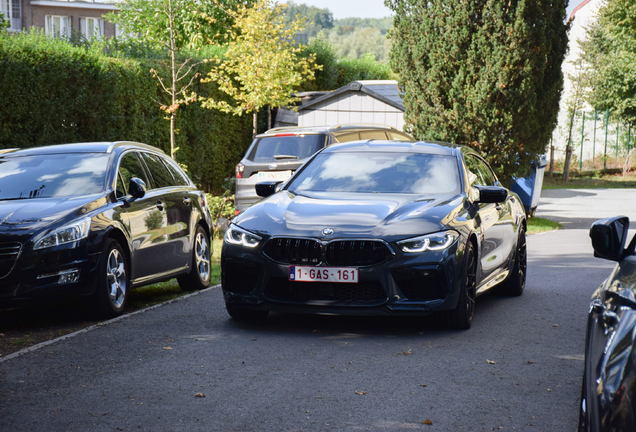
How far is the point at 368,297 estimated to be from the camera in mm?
6555

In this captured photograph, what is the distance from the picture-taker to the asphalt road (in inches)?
177

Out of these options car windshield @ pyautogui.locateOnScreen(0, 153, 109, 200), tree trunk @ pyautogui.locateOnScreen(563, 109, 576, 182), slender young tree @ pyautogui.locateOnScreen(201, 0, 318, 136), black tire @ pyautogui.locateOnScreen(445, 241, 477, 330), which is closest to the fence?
tree trunk @ pyautogui.locateOnScreen(563, 109, 576, 182)

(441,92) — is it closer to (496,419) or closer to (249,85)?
(249,85)

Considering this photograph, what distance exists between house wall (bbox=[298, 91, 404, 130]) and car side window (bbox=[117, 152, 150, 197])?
14.2 m

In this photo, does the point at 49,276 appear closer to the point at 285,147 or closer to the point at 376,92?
the point at 285,147

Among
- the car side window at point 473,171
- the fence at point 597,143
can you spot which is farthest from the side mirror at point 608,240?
the fence at point 597,143

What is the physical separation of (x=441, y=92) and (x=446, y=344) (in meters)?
12.2

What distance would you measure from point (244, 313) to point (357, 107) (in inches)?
646

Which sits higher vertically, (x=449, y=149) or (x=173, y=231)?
(x=449, y=149)

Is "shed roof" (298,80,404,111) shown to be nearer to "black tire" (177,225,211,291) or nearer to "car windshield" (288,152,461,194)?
"black tire" (177,225,211,291)

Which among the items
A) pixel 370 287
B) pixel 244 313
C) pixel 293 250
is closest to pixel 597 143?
pixel 244 313

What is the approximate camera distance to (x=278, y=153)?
14883 mm

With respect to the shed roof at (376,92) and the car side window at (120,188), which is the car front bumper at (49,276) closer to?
the car side window at (120,188)

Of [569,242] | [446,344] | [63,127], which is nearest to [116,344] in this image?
[446,344]
